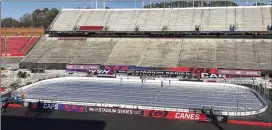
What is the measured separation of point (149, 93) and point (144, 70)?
39.7 feet

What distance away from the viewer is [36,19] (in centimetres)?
7644

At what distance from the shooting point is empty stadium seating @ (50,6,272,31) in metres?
36.3

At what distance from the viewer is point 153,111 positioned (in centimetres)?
1479

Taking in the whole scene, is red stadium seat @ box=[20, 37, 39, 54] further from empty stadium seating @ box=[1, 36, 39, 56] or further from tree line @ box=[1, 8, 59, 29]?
tree line @ box=[1, 8, 59, 29]

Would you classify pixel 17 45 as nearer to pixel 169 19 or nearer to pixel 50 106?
pixel 169 19

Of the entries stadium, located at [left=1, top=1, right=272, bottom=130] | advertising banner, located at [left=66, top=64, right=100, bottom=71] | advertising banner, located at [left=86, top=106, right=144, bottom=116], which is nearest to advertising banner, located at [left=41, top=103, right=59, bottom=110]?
stadium, located at [left=1, top=1, right=272, bottom=130]

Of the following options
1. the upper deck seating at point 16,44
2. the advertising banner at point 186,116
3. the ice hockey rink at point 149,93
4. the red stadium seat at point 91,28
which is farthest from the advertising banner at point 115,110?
the upper deck seating at point 16,44

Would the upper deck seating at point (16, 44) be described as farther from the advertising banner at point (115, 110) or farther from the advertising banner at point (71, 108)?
the advertising banner at point (115, 110)

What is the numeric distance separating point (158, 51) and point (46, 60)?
1325 cm

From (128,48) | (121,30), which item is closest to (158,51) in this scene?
(128,48)

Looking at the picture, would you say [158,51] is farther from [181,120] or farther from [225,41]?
[181,120]

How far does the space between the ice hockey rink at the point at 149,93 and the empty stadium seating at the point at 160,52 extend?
10257 millimetres

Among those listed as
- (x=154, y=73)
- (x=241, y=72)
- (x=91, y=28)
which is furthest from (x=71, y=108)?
(x=91, y=28)

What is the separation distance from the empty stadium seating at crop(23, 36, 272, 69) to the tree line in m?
32.7
